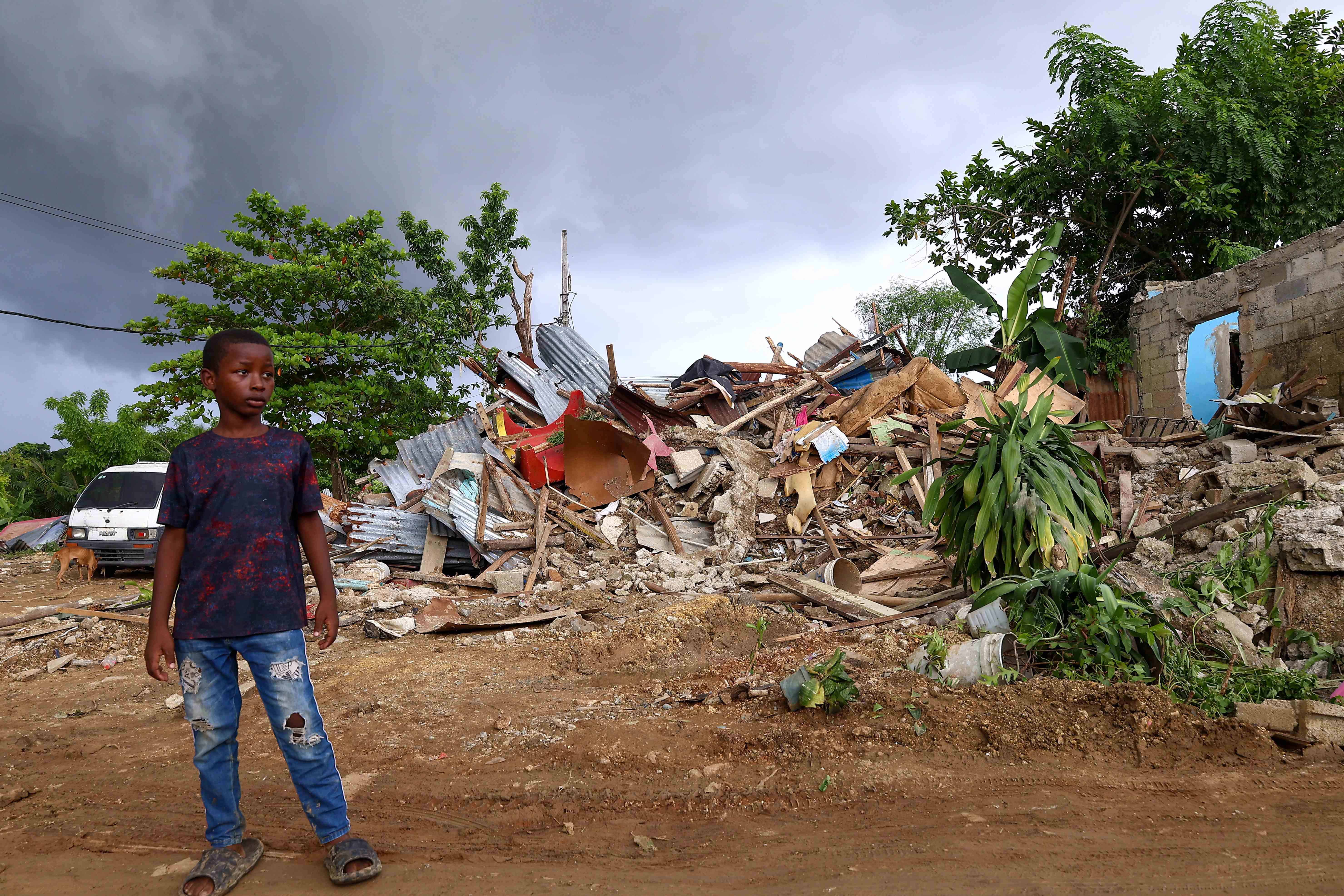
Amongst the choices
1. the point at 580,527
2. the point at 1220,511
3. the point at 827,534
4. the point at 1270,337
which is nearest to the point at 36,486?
the point at 580,527

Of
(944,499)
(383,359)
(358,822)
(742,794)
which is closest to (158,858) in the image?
(358,822)

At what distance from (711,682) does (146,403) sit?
1746 cm

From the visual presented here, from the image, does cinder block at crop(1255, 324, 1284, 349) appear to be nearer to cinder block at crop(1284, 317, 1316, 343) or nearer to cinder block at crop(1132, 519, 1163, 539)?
cinder block at crop(1284, 317, 1316, 343)

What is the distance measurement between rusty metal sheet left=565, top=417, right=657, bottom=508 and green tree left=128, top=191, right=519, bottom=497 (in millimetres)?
8883

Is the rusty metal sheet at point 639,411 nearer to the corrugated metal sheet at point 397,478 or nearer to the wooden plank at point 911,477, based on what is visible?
the corrugated metal sheet at point 397,478

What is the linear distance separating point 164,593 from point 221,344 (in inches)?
32.3

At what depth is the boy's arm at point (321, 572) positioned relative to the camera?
7.97ft

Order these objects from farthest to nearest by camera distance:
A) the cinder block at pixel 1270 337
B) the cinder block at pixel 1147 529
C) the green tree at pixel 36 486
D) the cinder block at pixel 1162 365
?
the green tree at pixel 36 486
the cinder block at pixel 1162 365
the cinder block at pixel 1270 337
the cinder block at pixel 1147 529

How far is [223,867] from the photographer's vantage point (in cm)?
230

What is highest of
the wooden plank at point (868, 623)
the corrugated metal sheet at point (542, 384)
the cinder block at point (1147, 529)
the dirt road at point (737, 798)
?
the corrugated metal sheet at point (542, 384)

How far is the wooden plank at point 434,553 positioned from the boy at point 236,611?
7.33 meters

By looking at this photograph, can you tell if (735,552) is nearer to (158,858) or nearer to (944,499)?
(944,499)

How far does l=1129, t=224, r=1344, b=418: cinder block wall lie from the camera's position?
30.7 feet

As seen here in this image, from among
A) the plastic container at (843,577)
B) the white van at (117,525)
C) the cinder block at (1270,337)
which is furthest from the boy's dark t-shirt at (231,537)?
the cinder block at (1270,337)
